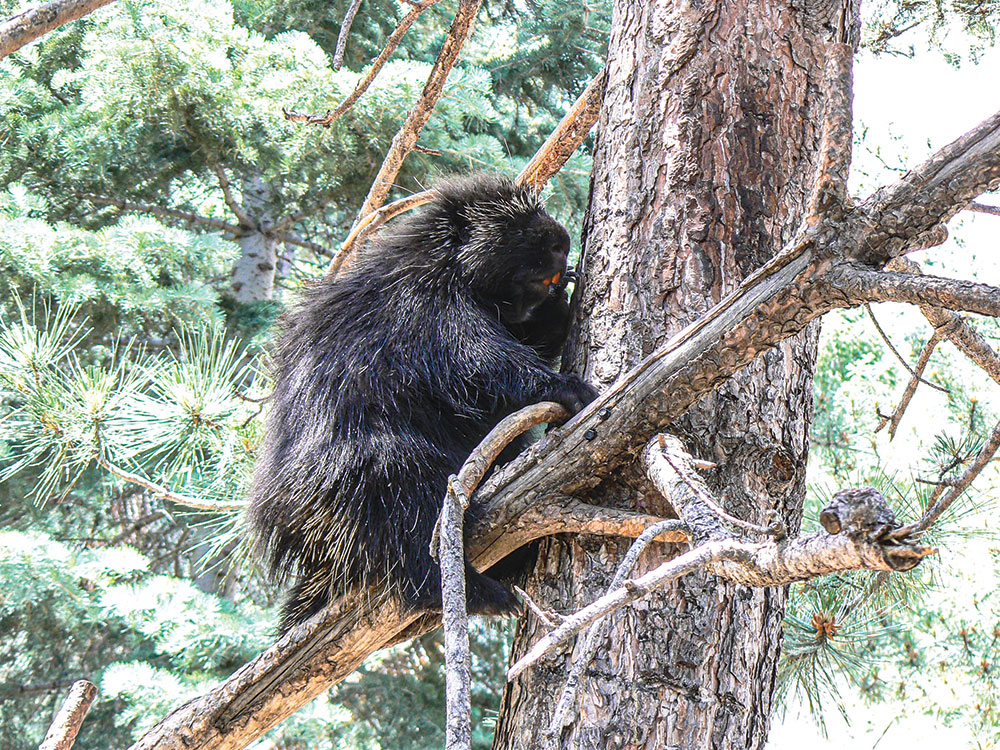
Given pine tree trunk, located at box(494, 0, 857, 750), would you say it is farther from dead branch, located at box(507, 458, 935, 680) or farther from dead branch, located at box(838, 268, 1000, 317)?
dead branch, located at box(507, 458, 935, 680)

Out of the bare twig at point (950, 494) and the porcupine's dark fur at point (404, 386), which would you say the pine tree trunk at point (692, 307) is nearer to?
the porcupine's dark fur at point (404, 386)

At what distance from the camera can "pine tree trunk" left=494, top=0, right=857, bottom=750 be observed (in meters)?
1.23

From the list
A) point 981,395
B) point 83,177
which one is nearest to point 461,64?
point 83,177

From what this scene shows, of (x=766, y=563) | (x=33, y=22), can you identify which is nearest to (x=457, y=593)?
(x=766, y=563)

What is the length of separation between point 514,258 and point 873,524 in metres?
1.40

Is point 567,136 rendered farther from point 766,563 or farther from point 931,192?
point 766,563

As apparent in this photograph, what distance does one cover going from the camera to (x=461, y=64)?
14.1 feet

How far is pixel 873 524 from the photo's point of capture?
2.05 feet

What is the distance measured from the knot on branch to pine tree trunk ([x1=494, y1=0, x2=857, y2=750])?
64 cm

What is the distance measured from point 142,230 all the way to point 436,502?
249 cm

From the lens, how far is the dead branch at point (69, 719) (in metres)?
1.17

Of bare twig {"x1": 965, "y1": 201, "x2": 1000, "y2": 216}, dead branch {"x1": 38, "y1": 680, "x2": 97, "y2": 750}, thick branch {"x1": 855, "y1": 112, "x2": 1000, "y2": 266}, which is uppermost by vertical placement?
bare twig {"x1": 965, "y1": 201, "x2": 1000, "y2": 216}

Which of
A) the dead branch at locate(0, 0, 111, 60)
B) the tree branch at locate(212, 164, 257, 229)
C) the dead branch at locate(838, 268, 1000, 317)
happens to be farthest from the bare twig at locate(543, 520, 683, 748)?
the tree branch at locate(212, 164, 257, 229)

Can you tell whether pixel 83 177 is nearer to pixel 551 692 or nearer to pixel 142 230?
pixel 142 230
